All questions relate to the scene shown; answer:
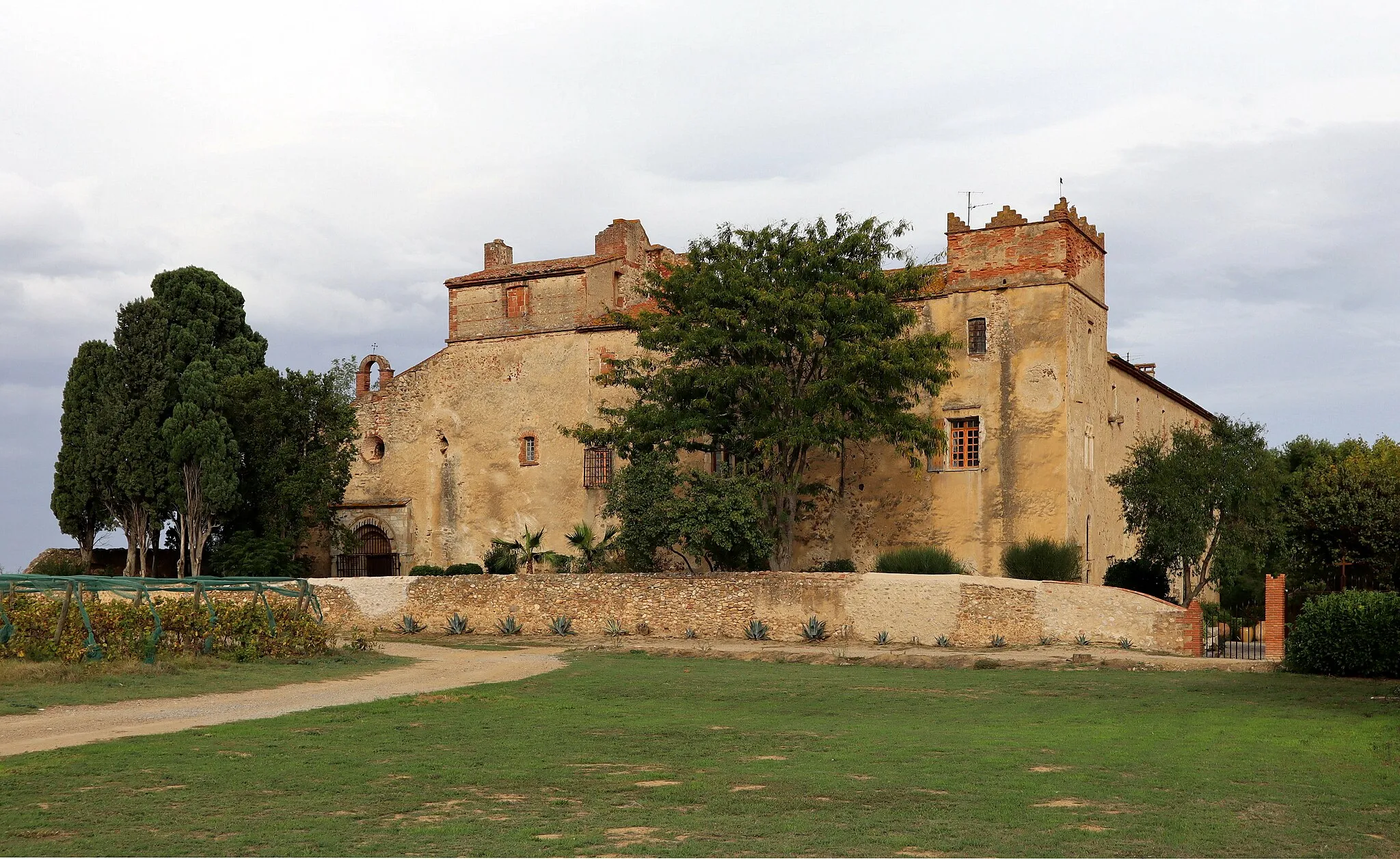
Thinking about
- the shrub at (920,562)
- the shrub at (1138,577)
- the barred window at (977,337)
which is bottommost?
the shrub at (1138,577)

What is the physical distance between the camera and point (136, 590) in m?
21.1

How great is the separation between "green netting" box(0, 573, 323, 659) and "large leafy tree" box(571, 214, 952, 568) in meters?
11.5

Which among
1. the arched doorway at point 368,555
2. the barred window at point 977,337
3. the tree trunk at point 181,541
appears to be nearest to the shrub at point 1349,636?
the barred window at point 977,337

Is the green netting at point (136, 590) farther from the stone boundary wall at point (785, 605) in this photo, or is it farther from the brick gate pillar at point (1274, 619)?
the brick gate pillar at point (1274, 619)

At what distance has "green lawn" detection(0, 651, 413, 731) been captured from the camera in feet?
54.9

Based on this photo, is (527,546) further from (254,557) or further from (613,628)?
(613,628)

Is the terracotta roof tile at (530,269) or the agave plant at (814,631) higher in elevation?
the terracotta roof tile at (530,269)

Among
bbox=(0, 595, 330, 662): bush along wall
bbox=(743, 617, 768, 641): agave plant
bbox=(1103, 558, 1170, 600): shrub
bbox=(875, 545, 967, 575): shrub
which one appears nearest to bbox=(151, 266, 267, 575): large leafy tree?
bbox=(0, 595, 330, 662): bush along wall

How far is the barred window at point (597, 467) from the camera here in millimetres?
38656

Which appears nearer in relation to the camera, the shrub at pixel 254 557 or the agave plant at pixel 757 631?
the agave plant at pixel 757 631

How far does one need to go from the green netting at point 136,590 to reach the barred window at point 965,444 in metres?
17.6

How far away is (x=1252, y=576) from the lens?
3956cm

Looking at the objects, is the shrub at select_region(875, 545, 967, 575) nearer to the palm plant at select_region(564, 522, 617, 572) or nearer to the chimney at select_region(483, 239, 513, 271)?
the palm plant at select_region(564, 522, 617, 572)

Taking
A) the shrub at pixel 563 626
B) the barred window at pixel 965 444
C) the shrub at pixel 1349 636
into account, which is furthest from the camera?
the barred window at pixel 965 444
